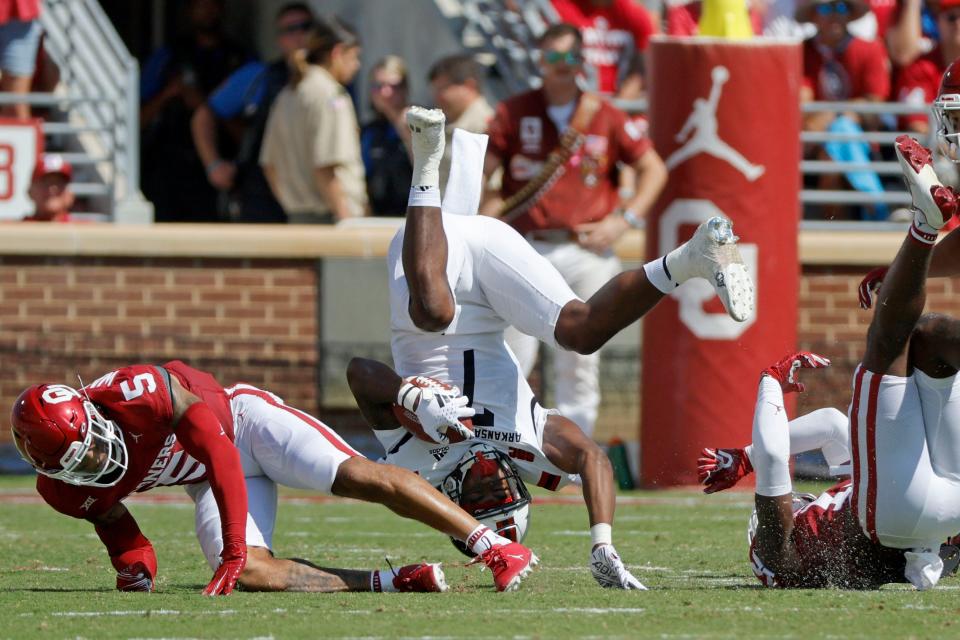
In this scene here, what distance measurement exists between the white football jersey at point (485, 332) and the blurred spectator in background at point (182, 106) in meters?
6.33

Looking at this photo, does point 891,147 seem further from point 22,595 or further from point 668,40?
point 22,595

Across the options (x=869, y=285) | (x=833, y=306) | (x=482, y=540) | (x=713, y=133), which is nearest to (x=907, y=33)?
(x=833, y=306)

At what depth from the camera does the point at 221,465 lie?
5742mm

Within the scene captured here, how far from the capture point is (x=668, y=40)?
9.70 m

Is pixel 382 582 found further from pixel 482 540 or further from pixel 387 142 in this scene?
pixel 387 142

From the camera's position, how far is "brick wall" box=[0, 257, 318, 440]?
11273 mm

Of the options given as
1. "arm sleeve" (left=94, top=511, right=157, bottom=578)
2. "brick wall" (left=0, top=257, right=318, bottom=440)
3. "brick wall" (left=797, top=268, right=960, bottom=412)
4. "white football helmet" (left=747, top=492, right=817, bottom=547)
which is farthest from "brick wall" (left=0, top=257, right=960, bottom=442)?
"arm sleeve" (left=94, top=511, right=157, bottom=578)

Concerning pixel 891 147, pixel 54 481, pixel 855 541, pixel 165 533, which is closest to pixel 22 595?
pixel 54 481

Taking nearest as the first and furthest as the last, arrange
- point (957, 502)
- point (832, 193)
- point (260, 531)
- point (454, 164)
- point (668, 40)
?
point (957, 502), point (260, 531), point (454, 164), point (668, 40), point (832, 193)

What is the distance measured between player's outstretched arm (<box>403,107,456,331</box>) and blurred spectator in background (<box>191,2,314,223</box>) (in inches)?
224

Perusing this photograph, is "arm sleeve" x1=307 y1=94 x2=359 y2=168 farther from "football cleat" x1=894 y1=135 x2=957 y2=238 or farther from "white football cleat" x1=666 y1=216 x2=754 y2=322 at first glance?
"football cleat" x1=894 y1=135 x2=957 y2=238

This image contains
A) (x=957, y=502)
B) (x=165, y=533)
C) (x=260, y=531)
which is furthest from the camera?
(x=165, y=533)

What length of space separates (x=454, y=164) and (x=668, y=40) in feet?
9.42

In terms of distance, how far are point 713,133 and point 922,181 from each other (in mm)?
4235
